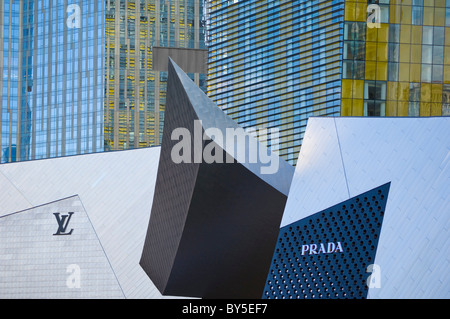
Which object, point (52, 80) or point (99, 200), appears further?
point (52, 80)

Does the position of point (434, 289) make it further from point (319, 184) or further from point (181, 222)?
point (181, 222)

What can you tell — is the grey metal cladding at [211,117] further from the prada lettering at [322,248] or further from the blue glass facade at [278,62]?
the blue glass facade at [278,62]

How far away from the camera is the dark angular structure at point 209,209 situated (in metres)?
32.5

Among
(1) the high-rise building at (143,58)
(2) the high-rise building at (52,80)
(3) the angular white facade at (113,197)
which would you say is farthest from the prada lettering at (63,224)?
(1) the high-rise building at (143,58)

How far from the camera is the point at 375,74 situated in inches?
3223

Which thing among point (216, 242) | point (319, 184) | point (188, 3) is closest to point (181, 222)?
point (216, 242)

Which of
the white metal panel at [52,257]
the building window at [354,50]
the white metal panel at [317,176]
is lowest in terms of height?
the white metal panel at [52,257]

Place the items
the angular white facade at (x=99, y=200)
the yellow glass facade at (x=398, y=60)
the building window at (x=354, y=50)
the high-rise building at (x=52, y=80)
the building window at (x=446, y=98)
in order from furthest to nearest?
the high-rise building at (x=52, y=80) < the building window at (x=354, y=50) < the building window at (x=446, y=98) < the yellow glass facade at (x=398, y=60) < the angular white facade at (x=99, y=200)

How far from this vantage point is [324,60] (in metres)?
97.7

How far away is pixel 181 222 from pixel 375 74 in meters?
51.0

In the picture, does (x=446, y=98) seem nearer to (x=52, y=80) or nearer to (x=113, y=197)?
(x=113, y=197)

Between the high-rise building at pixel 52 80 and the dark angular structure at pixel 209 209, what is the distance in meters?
89.8

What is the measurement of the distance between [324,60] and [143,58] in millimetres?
42807

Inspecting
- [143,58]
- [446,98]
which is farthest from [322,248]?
[143,58]
